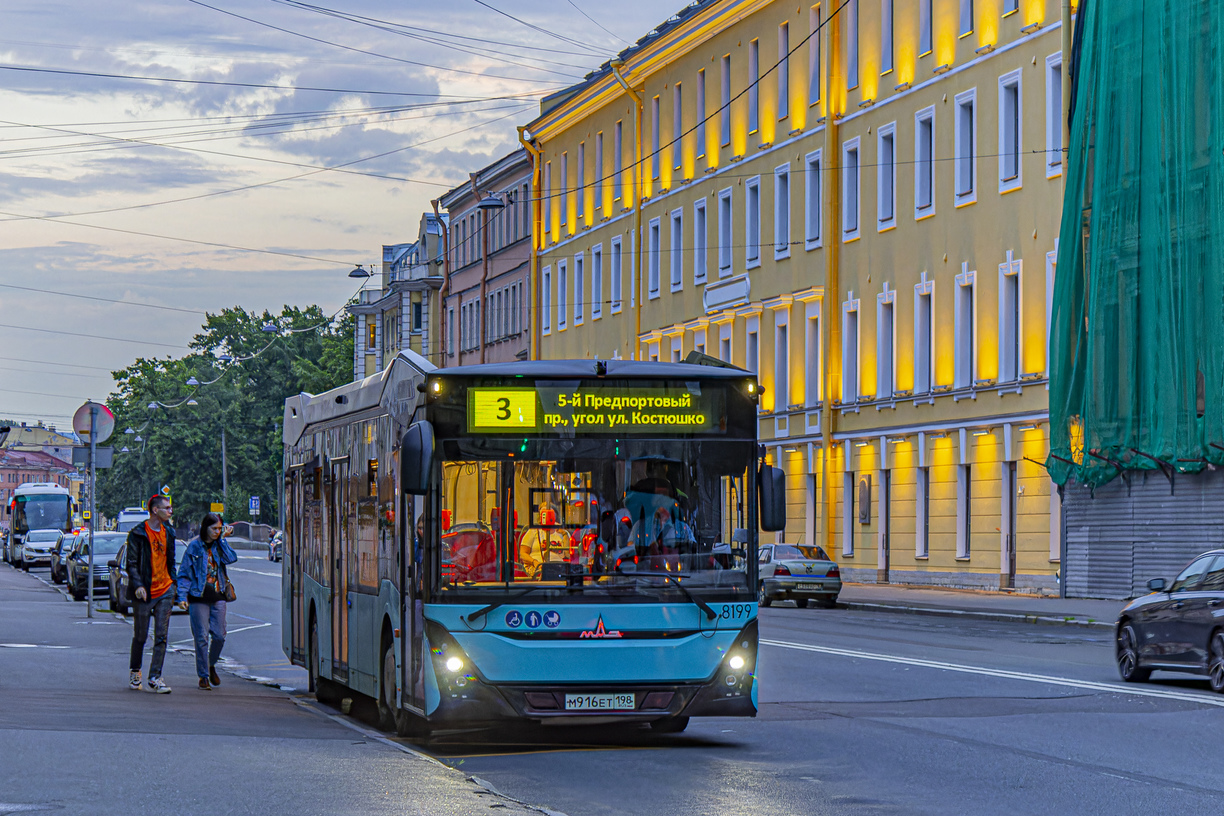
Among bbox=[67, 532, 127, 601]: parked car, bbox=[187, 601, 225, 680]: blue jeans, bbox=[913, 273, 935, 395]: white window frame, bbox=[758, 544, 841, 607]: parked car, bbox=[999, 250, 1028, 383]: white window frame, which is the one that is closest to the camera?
bbox=[187, 601, 225, 680]: blue jeans

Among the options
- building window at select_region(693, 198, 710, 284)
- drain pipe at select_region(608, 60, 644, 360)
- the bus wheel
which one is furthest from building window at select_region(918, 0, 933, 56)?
the bus wheel

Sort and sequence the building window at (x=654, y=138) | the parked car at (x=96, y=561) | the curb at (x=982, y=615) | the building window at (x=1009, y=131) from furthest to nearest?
the building window at (x=654, y=138), the building window at (x=1009, y=131), the parked car at (x=96, y=561), the curb at (x=982, y=615)

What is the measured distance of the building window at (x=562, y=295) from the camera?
7244cm

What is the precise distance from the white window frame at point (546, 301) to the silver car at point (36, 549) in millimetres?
19455

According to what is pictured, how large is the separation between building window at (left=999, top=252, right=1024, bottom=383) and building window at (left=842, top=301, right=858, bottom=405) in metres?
7.53

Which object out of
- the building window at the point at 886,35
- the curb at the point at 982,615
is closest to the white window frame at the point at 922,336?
the building window at the point at 886,35

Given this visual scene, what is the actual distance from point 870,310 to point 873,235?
185 centimetres

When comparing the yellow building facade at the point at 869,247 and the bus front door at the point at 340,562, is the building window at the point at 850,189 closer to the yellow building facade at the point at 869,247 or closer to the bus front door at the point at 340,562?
the yellow building facade at the point at 869,247

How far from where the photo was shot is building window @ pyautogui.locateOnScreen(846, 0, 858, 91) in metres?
49.1

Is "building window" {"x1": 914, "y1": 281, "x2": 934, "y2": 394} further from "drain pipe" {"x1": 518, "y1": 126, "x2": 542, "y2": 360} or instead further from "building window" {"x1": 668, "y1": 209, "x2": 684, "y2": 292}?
"drain pipe" {"x1": 518, "y1": 126, "x2": 542, "y2": 360}

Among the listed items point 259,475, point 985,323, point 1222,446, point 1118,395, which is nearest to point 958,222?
point 985,323

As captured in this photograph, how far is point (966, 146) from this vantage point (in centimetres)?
4425

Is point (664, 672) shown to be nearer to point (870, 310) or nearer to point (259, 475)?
point (870, 310)

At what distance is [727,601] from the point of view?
42.3 feet
